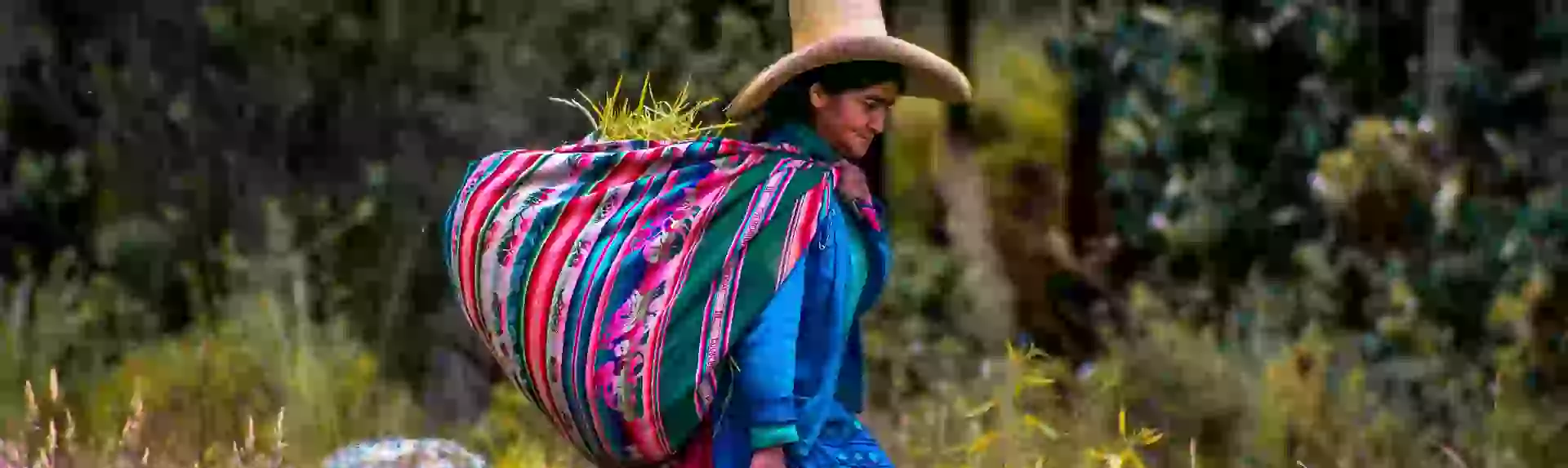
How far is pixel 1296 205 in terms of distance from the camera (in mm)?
6820

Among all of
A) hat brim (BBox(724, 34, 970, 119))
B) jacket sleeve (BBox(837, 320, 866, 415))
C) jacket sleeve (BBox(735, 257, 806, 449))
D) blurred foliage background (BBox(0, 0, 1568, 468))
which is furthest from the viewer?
blurred foliage background (BBox(0, 0, 1568, 468))

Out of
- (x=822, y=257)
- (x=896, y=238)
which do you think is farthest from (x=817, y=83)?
(x=896, y=238)

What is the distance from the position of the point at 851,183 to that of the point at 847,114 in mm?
113

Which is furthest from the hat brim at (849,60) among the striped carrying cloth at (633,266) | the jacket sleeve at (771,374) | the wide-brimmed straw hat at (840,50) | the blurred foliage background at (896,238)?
the blurred foliage background at (896,238)

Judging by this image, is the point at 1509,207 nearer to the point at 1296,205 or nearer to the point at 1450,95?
Result: the point at 1450,95

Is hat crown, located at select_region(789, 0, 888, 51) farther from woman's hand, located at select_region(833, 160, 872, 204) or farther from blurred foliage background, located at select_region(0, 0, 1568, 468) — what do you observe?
blurred foliage background, located at select_region(0, 0, 1568, 468)

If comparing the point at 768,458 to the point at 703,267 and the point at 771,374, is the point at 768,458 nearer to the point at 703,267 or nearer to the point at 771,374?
the point at 771,374

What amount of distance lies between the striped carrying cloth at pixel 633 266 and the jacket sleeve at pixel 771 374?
0.03 m

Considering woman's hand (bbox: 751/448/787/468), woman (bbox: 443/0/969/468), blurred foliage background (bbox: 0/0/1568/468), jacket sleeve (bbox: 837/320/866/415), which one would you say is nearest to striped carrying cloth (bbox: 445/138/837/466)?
woman (bbox: 443/0/969/468)

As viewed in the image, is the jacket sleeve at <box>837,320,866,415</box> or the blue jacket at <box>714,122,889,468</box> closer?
the blue jacket at <box>714,122,889,468</box>

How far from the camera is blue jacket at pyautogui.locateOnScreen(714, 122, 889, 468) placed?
2.36 m

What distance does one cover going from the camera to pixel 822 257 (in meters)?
2.48

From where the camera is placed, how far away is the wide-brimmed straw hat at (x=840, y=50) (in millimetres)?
2553

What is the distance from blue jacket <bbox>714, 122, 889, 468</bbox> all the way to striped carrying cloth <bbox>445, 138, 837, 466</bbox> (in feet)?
0.11
